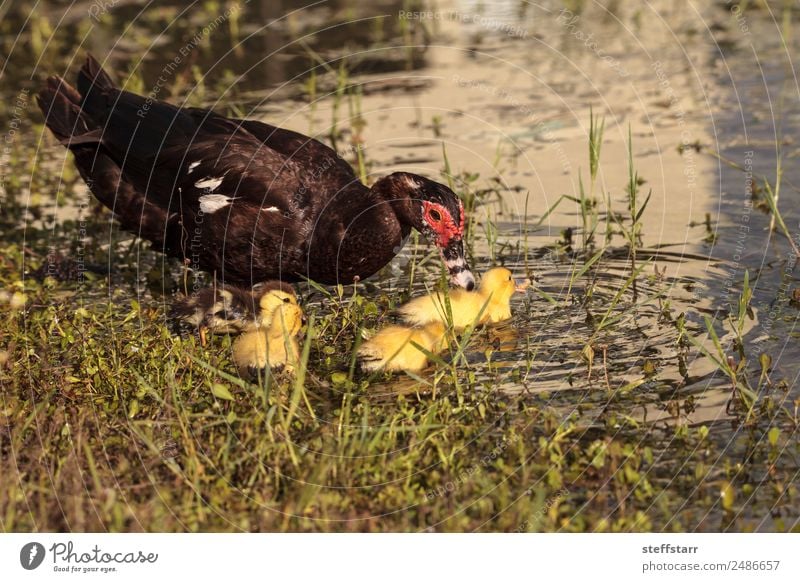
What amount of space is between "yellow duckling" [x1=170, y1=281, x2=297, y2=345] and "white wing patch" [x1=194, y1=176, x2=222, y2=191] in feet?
2.06

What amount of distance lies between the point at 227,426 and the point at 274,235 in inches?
64.5

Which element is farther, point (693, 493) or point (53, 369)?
point (53, 369)

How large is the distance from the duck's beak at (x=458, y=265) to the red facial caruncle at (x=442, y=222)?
5 centimetres

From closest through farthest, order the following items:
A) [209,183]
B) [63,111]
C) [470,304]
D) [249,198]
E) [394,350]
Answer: [394,350], [470,304], [249,198], [209,183], [63,111]

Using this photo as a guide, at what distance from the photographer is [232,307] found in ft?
22.6

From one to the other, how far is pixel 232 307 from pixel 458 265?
1.33 m

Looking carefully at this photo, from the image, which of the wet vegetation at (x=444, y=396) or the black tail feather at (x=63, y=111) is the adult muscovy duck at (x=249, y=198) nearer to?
the black tail feather at (x=63, y=111)

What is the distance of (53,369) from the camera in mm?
6547

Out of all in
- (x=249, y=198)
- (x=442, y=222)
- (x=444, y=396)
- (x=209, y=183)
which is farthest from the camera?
(x=209, y=183)

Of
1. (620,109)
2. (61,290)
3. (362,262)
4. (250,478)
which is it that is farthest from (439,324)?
(620,109)

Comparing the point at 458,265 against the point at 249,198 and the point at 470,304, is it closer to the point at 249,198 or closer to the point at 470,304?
the point at 470,304

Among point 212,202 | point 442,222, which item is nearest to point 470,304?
point 442,222
